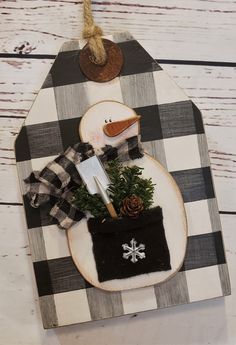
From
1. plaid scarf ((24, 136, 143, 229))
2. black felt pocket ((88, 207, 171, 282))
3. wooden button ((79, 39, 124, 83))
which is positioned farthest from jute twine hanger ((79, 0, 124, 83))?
black felt pocket ((88, 207, 171, 282))

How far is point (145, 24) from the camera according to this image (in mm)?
732

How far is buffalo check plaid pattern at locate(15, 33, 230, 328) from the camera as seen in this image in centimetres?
69

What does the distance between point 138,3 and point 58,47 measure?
15cm

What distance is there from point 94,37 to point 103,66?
5 cm

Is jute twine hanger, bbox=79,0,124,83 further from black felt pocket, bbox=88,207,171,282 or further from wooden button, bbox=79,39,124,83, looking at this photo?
black felt pocket, bbox=88,207,171,282

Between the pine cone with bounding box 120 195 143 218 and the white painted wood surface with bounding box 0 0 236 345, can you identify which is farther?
the white painted wood surface with bounding box 0 0 236 345

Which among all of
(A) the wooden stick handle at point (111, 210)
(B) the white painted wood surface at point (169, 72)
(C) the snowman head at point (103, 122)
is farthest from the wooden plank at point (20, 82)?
(A) the wooden stick handle at point (111, 210)

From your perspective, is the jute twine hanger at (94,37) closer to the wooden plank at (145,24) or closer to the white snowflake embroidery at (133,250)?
the wooden plank at (145,24)

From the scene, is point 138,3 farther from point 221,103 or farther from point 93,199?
point 93,199

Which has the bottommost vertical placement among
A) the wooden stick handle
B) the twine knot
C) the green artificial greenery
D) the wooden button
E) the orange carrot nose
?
the wooden stick handle

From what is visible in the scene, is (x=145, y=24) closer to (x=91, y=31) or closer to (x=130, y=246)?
(x=91, y=31)

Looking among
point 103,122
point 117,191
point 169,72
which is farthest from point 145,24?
point 117,191

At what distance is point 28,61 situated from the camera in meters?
0.73

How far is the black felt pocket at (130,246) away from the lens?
2.14ft
